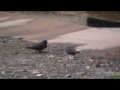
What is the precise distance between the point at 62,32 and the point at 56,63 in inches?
161

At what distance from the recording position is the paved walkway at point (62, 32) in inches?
401

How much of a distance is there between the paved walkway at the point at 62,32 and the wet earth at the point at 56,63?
2.25ft

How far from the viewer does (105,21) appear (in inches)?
520

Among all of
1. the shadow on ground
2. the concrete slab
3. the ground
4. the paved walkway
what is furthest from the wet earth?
the shadow on ground

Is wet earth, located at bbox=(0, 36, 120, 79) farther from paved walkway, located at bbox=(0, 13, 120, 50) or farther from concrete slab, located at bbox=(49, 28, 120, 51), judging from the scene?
paved walkway, located at bbox=(0, 13, 120, 50)

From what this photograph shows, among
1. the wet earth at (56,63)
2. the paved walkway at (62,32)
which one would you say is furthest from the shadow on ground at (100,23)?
the wet earth at (56,63)

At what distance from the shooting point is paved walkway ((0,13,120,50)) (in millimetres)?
10180

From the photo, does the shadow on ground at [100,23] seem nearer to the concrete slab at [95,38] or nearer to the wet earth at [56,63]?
the concrete slab at [95,38]

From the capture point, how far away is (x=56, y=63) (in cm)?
809

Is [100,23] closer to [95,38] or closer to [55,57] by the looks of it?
[95,38]

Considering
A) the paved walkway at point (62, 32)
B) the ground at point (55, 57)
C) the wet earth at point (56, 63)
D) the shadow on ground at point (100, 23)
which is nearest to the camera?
the wet earth at point (56, 63)

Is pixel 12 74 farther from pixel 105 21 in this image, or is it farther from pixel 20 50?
pixel 105 21

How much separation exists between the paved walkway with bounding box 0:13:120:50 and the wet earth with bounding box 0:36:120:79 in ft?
2.25
